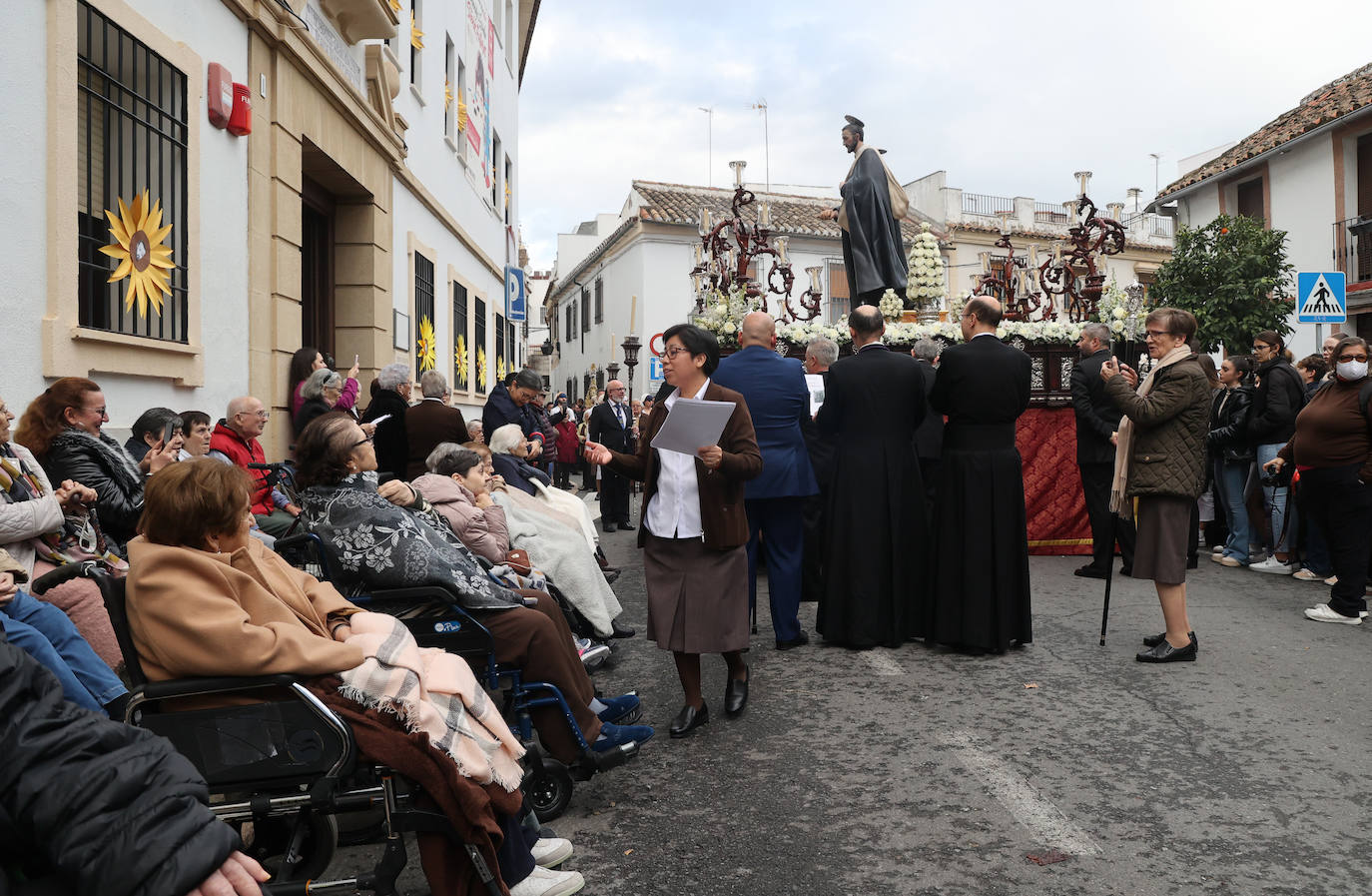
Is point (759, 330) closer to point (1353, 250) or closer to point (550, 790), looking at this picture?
point (550, 790)

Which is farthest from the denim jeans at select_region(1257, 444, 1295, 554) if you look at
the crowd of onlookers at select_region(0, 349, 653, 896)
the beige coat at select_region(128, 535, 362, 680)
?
the beige coat at select_region(128, 535, 362, 680)

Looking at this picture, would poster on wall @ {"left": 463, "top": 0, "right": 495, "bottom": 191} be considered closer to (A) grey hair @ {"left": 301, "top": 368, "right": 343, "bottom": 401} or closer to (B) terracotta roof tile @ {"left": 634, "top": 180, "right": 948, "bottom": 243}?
(A) grey hair @ {"left": 301, "top": 368, "right": 343, "bottom": 401}

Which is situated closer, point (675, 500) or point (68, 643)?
point (68, 643)

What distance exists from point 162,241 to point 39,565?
301 cm

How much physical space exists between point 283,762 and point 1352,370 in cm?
732

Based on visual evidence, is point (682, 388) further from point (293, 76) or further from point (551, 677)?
point (293, 76)

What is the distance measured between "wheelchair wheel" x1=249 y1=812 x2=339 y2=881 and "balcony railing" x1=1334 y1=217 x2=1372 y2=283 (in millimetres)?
→ 27244

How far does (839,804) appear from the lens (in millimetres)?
4051

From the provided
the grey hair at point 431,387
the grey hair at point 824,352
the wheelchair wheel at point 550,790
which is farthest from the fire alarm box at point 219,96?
the wheelchair wheel at point 550,790

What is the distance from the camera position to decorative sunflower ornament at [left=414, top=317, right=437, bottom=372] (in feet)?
48.3

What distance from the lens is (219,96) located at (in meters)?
7.60

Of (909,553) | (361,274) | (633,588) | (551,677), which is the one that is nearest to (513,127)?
(361,274)

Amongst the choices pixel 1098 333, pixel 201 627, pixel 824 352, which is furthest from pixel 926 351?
pixel 201 627

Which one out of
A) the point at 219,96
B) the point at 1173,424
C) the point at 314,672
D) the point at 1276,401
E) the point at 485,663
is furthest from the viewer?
the point at 1276,401
